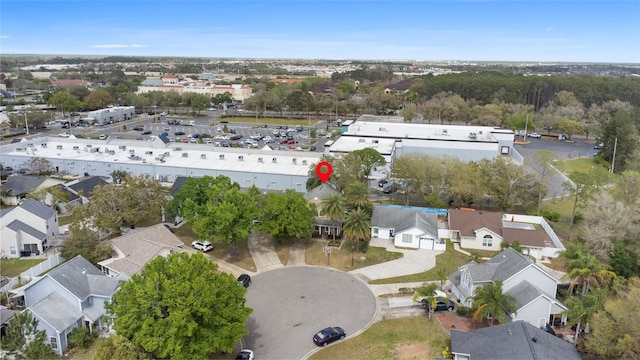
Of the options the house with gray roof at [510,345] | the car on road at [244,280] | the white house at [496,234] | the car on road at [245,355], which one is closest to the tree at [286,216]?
the car on road at [244,280]

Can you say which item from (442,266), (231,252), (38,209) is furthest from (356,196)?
(38,209)

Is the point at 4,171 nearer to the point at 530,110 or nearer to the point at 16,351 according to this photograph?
the point at 16,351

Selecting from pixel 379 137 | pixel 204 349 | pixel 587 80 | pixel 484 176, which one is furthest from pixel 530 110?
pixel 204 349

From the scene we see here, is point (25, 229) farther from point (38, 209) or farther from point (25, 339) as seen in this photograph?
point (25, 339)

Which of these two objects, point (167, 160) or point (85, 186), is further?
point (167, 160)

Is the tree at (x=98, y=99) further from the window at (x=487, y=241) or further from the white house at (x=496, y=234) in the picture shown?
the window at (x=487, y=241)
